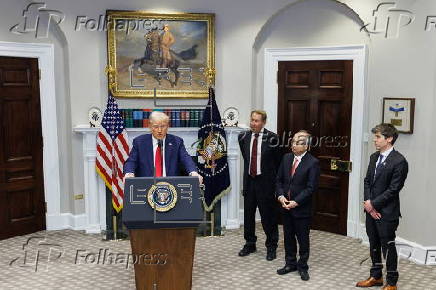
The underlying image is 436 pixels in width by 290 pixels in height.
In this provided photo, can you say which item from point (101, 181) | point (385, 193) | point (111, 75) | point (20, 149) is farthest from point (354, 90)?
point (20, 149)

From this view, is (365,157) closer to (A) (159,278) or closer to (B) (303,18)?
(B) (303,18)

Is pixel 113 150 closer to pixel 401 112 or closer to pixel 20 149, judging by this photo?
pixel 20 149

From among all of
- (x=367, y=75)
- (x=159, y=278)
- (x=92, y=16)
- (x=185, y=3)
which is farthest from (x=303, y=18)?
(x=159, y=278)

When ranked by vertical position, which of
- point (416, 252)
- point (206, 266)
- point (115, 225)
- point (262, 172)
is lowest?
point (206, 266)

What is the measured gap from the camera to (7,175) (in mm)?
6699

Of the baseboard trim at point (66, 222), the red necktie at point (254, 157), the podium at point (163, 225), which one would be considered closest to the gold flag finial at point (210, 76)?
the red necktie at point (254, 157)

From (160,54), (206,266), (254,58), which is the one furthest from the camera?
(254,58)

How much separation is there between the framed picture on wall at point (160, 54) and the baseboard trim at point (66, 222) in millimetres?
1966

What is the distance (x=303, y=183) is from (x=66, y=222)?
12.8ft

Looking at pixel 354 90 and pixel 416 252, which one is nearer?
pixel 416 252

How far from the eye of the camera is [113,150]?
658cm

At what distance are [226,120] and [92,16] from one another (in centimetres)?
242

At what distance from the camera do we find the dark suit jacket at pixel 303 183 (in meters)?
5.09

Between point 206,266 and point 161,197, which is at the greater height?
point 161,197
